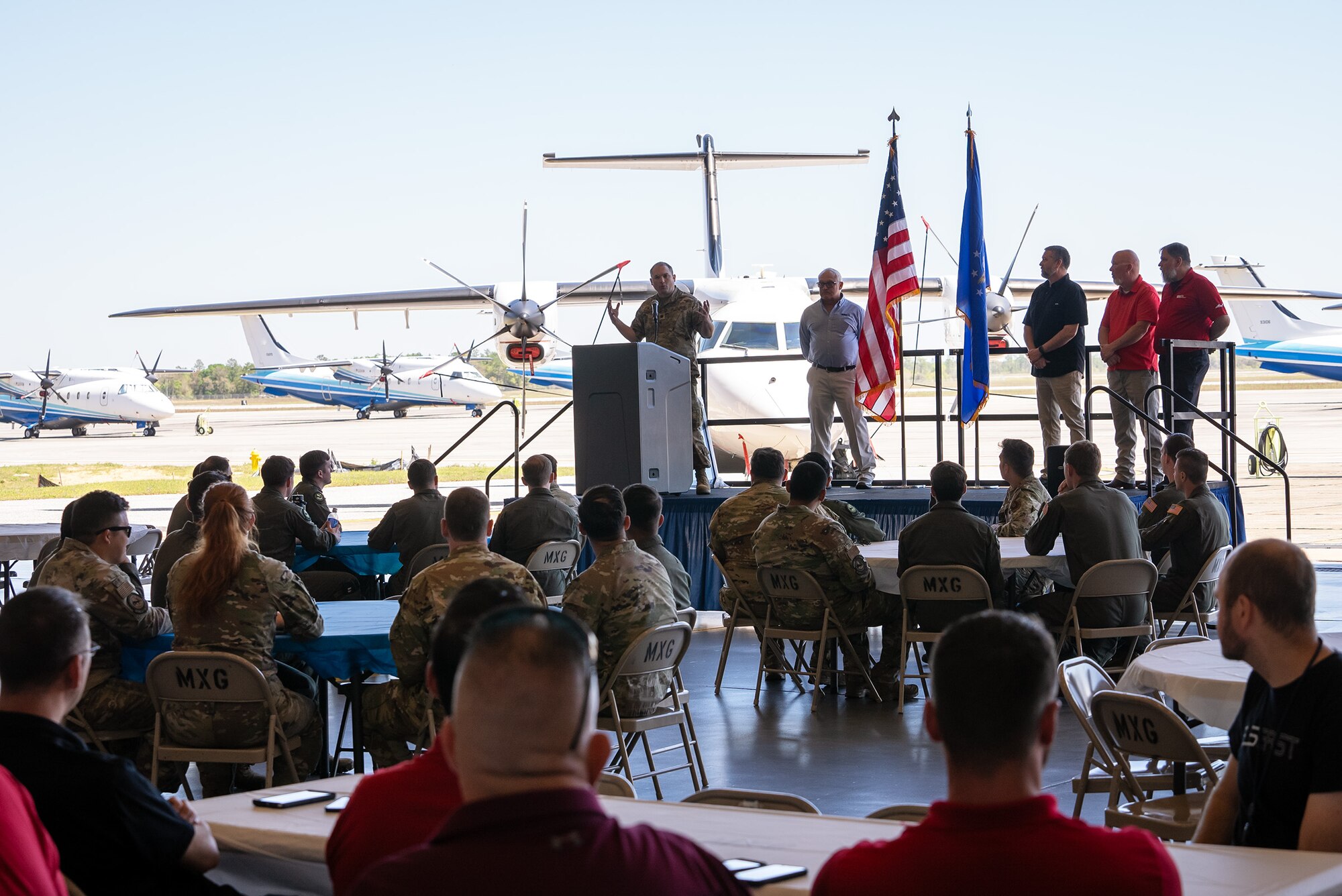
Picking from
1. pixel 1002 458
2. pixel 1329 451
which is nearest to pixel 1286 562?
pixel 1002 458

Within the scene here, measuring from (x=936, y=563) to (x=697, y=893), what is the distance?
16.6 feet

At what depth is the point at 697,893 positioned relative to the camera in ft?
4.77

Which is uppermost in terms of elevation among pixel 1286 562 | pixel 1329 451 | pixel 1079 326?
pixel 1079 326

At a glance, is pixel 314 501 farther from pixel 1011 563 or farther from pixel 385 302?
pixel 385 302

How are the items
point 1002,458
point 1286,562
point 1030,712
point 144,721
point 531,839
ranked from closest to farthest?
point 531,839 → point 1030,712 → point 1286,562 → point 144,721 → point 1002,458

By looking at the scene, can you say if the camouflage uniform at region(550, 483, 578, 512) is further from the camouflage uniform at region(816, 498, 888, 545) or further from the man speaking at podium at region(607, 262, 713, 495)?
the camouflage uniform at region(816, 498, 888, 545)

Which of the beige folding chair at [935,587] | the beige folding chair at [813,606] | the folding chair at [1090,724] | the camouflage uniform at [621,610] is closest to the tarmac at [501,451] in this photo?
the beige folding chair at [813,606]

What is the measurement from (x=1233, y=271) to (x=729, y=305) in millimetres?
33291

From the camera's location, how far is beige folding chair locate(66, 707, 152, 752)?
4.65 meters

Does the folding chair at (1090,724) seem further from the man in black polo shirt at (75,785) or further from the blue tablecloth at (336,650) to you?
the man in black polo shirt at (75,785)

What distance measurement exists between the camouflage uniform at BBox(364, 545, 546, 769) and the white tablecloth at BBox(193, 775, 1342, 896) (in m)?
1.46

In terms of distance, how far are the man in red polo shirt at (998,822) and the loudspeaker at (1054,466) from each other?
7.52 meters

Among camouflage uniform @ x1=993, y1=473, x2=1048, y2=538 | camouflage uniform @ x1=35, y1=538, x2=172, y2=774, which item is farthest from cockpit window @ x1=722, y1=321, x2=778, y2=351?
camouflage uniform @ x1=35, y1=538, x2=172, y2=774

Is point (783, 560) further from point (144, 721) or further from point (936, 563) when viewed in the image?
point (144, 721)
